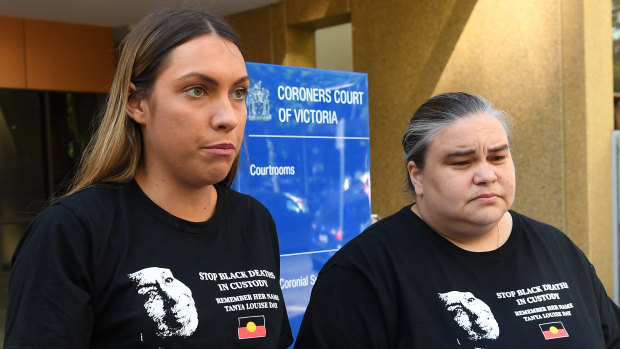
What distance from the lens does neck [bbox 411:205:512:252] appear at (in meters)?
1.95

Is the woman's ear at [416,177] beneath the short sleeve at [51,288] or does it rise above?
above

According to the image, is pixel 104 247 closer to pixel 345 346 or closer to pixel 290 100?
pixel 345 346

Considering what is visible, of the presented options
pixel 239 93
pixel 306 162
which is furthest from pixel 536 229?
pixel 306 162

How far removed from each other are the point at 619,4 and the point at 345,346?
5.58 m

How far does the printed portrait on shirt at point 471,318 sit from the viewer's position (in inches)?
70.4

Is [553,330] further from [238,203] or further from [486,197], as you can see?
[238,203]

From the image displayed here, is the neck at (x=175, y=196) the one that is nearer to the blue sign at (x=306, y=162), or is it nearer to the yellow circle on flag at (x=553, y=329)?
the yellow circle on flag at (x=553, y=329)

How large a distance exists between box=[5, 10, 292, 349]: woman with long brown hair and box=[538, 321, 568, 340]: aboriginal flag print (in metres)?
0.75

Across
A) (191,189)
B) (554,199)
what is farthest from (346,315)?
(554,199)

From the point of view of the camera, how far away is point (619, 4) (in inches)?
245

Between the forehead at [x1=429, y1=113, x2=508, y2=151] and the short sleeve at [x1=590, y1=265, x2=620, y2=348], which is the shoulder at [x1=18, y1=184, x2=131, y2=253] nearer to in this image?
the forehead at [x1=429, y1=113, x2=508, y2=151]

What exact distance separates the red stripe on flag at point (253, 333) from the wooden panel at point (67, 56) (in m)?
6.34

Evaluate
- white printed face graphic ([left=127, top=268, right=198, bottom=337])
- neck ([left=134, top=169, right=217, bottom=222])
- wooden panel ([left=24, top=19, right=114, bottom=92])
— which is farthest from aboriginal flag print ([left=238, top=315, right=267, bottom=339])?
wooden panel ([left=24, top=19, right=114, bottom=92])

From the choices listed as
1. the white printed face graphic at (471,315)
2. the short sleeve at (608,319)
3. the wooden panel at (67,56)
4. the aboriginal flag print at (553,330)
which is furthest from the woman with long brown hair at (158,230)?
the wooden panel at (67,56)
